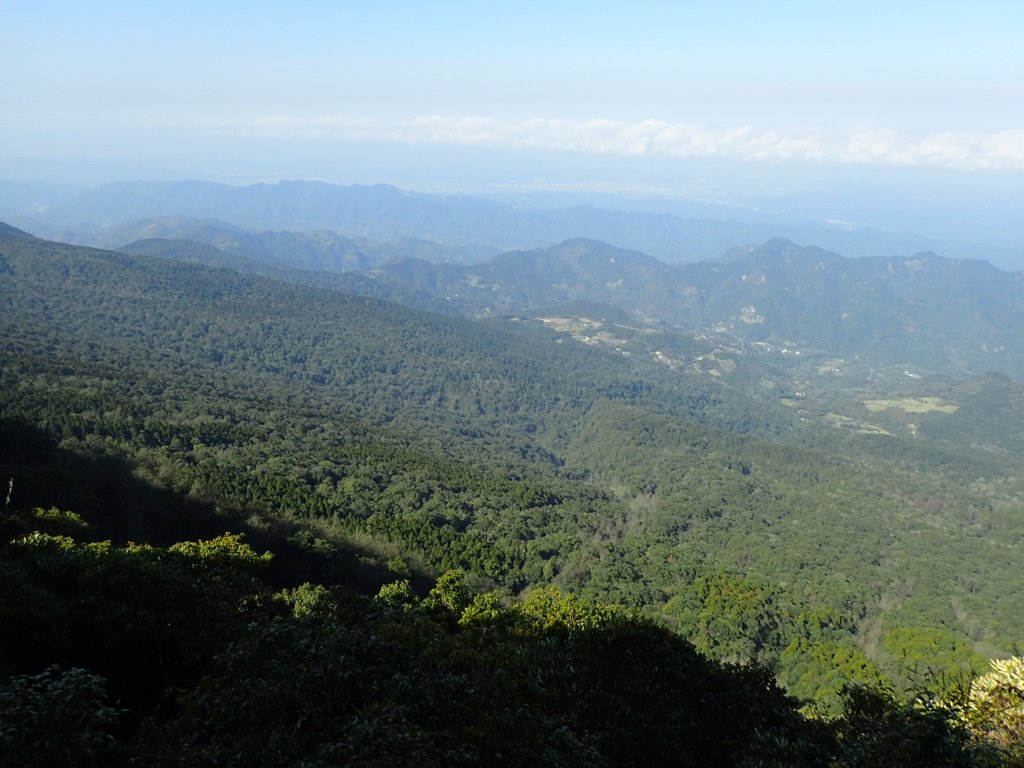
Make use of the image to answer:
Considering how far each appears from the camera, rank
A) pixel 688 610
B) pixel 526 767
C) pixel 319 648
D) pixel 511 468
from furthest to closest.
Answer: pixel 511 468 < pixel 688 610 < pixel 319 648 < pixel 526 767

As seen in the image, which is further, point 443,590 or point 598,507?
point 598,507

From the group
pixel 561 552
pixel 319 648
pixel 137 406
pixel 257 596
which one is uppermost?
pixel 319 648

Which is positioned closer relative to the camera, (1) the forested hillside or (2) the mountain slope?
(1) the forested hillside

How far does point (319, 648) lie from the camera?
16.1m

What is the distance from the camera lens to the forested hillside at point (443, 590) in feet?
44.2

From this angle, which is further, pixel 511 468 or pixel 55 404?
pixel 511 468

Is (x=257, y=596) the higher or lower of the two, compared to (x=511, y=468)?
higher

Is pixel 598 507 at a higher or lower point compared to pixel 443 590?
lower

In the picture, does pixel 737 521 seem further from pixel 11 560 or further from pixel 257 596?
pixel 11 560

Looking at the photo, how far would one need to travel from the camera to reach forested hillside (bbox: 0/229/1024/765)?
44.2ft

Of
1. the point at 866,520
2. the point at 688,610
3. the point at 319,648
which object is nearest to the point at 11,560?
the point at 319,648

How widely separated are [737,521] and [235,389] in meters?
123

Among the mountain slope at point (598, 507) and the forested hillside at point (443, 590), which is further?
the mountain slope at point (598, 507)

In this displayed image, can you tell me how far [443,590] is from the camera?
121 feet
